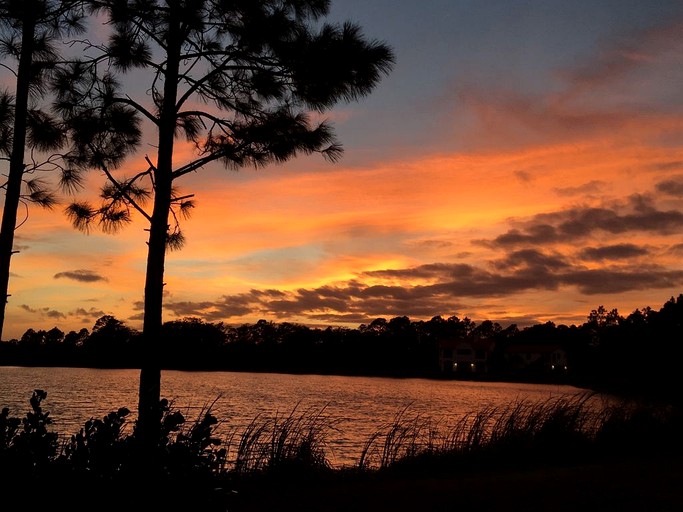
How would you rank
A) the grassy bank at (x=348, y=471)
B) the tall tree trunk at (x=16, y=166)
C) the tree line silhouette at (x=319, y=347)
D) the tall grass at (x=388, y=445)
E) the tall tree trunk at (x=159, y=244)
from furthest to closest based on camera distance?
1. the tree line silhouette at (x=319, y=347)
2. the tall tree trunk at (x=16, y=166)
3. the tall tree trunk at (x=159, y=244)
4. the tall grass at (x=388, y=445)
5. the grassy bank at (x=348, y=471)

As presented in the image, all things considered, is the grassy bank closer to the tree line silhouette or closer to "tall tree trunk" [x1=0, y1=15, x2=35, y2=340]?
"tall tree trunk" [x1=0, y1=15, x2=35, y2=340]

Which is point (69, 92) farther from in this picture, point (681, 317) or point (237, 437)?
point (681, 317)

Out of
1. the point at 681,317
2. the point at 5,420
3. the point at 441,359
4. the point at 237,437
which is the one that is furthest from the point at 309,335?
the point at 5,420

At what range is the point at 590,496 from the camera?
25.8 ft

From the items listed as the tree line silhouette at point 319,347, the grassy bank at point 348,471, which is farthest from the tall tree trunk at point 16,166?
the tree line silhouette at point 319,347

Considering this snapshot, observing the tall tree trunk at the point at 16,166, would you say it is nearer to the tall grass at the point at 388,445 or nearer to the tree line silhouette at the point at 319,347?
the tall grass at the point at 388,445

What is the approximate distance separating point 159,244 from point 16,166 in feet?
8.41

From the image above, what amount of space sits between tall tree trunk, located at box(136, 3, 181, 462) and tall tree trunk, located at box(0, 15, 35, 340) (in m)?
2.04

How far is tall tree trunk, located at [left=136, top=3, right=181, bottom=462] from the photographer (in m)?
8.38

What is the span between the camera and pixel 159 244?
28.1 ft

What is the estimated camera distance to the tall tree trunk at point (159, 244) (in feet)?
27.5

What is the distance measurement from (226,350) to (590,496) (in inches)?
5455

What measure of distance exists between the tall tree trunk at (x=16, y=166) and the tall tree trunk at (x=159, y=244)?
80.4 inches

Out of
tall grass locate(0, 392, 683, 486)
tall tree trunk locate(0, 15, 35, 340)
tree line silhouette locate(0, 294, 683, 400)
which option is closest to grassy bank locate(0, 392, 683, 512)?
tall grass locate(0, 392, 683, 486)
